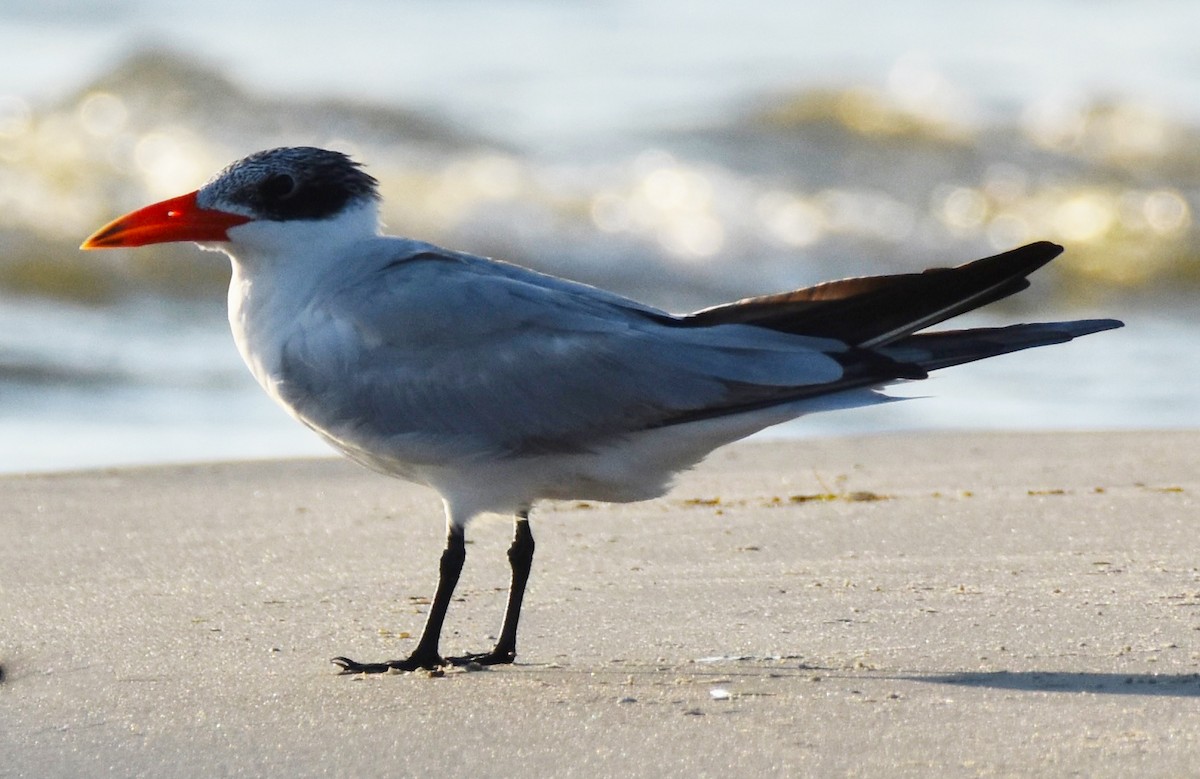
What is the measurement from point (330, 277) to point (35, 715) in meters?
1.29

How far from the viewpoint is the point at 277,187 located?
4.48 meters

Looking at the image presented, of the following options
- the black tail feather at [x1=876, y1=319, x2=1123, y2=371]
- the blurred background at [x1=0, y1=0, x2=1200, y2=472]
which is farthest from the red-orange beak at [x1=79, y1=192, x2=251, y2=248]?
the blurred background at [x1=0, y1=0, x2=1200, y2=472]

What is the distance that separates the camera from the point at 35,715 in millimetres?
3592

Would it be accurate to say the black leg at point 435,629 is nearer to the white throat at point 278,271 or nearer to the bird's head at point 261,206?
the white throat at point 278,271

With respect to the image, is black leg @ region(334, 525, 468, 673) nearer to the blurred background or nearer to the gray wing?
the gray wing

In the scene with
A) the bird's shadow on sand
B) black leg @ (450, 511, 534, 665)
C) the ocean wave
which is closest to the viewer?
the bird's shadow on sand

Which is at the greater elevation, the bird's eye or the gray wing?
the bird's eye

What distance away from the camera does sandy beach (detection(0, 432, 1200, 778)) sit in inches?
130

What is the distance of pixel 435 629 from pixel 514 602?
23 centimetres

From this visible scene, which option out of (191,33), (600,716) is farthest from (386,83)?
(600,716)

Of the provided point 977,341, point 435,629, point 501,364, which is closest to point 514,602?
point 435,629

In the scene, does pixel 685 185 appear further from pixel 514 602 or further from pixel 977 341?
→ pixel 977 341

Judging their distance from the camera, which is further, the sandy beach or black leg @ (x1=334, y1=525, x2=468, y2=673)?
black leg @ (x1=334, y1=525, x2=468, y2=673)

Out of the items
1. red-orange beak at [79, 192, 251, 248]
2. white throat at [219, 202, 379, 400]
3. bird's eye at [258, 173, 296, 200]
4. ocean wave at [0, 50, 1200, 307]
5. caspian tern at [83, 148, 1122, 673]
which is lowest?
caspian tern at [83, 148, 1122, 673]
